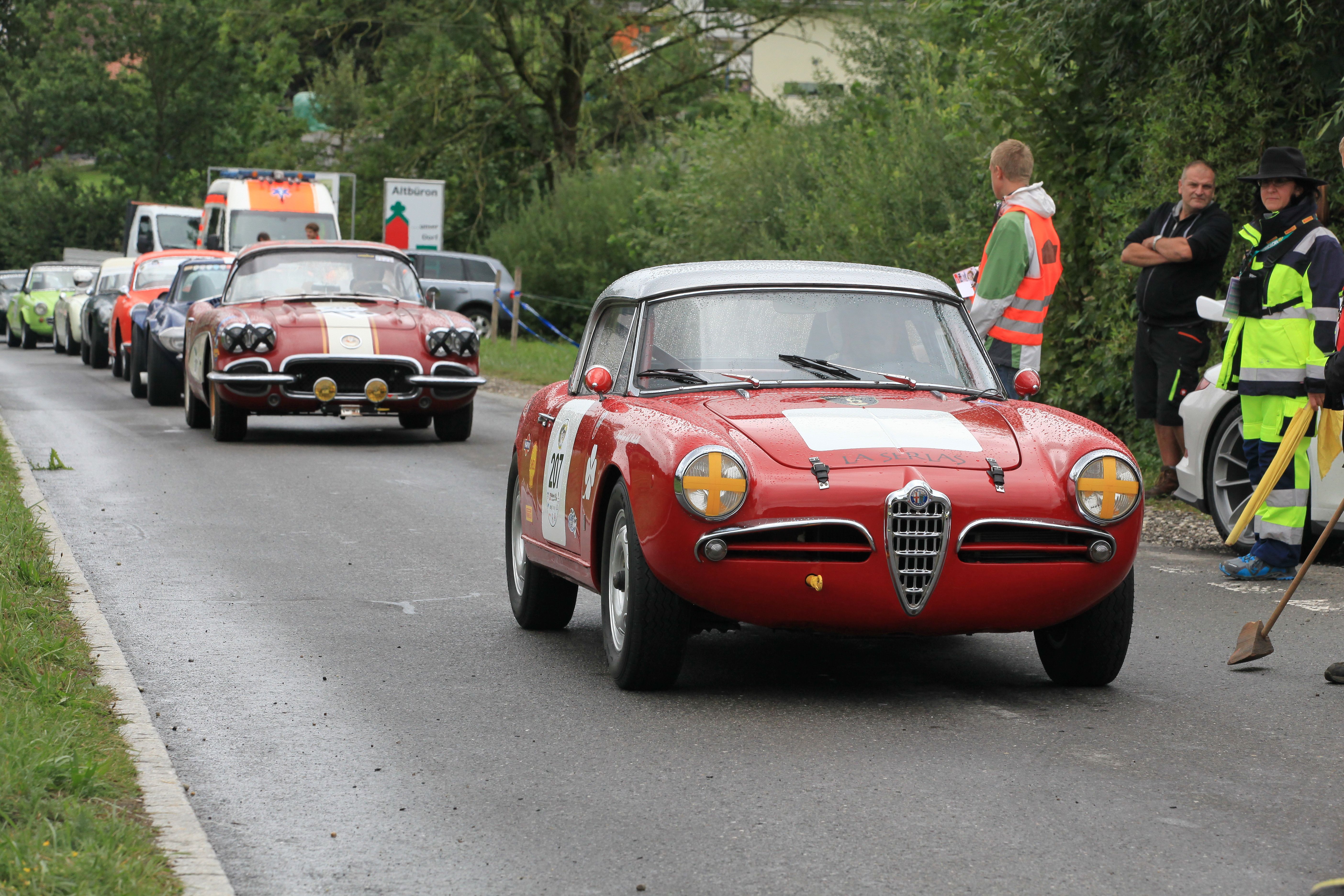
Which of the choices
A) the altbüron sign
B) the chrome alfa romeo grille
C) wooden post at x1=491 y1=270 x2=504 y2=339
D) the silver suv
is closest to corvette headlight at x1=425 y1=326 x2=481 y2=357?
the chrome alfa romeo grille

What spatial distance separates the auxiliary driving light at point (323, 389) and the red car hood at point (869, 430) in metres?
9.07

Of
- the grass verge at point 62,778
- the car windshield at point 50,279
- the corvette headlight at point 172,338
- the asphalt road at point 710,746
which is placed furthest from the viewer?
the car windshield at point 50,279

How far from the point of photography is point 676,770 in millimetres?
5055

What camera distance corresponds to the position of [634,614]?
584 cm

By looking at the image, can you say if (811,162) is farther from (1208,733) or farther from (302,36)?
(302,36)

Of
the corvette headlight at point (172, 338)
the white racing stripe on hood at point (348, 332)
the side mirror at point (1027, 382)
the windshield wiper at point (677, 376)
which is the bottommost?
the corvette headlight at point (172, 338)

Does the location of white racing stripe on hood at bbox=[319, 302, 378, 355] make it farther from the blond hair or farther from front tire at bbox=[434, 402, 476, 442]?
the blond hair

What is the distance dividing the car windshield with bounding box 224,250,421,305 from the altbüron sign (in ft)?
48.4

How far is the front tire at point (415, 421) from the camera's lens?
16.0 m

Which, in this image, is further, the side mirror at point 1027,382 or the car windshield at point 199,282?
the car windshield at point 199,282

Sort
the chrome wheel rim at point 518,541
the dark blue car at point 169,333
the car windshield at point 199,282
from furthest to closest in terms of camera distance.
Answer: the car windshield at point 199,282, the dark blue car at point 169,333, the chrome wheel rim at point 518,541

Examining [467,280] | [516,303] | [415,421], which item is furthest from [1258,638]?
[467,280]

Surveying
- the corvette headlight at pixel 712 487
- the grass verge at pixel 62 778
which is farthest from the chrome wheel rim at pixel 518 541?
the corvette headlight at pixel 712 487

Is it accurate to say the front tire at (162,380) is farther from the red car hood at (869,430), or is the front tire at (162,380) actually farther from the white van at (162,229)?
the white van at (162,229)
